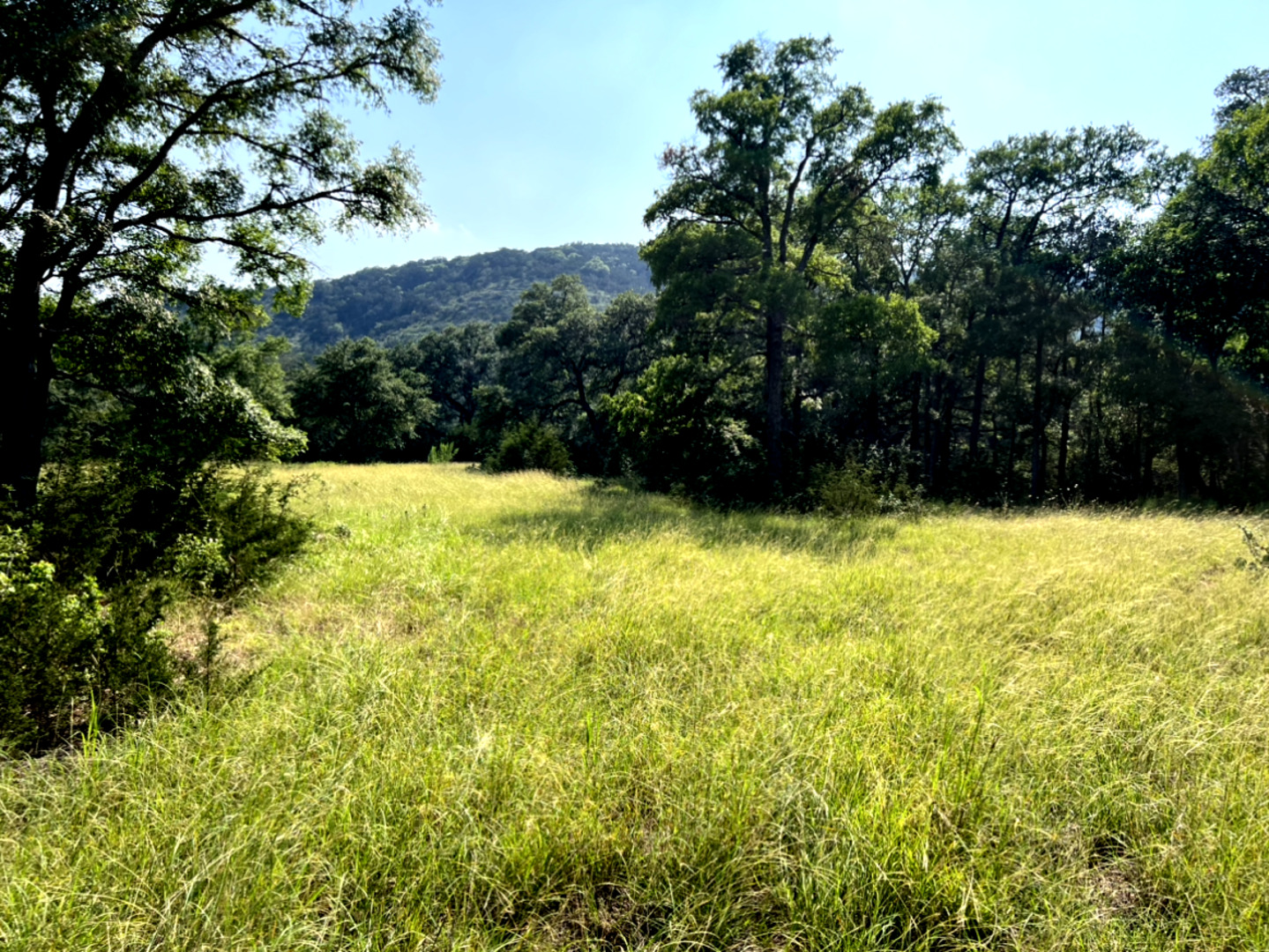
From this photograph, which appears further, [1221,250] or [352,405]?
[352,405]

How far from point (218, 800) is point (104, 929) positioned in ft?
1.74

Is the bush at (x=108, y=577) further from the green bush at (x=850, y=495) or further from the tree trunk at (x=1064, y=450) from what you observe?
the tree trunk at (x=1064, y=450)

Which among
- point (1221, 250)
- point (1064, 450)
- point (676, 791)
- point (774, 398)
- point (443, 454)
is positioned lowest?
point (676, 791)

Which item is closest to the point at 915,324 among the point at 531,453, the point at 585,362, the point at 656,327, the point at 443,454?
the point at 656,327

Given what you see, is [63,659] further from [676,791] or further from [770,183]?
[770,183]

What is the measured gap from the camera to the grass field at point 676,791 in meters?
1.75

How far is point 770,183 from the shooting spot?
1381 cm

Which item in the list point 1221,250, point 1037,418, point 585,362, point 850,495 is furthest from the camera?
point 585,362

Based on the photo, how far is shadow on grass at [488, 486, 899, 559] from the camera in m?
7.74

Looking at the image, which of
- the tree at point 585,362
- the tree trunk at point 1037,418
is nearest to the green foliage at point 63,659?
the tree at point 585,362

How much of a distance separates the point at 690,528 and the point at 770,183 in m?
10.4

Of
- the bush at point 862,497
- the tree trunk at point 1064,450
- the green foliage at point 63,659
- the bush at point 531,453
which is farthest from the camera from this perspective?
the bush at point 531,453

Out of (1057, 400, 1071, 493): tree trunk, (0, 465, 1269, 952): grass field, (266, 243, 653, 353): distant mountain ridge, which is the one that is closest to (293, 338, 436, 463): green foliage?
(0, 465, 1269, 952): grass field

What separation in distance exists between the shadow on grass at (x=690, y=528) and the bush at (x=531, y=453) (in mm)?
11013
